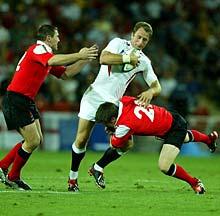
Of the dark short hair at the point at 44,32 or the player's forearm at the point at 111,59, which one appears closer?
the player's forearm at the point at 111,59

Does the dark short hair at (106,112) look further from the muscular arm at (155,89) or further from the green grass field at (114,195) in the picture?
the green grass field at (114,195)

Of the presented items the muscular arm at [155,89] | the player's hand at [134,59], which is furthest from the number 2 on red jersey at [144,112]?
the player's hand at [134,59]

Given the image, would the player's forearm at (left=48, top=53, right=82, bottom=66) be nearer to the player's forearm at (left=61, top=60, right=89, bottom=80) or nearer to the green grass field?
the player's forearm at (left=61, top=60, right=89, bottom=80)

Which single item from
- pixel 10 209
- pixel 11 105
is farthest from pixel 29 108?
pixel 10 209

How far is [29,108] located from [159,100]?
10.9 m

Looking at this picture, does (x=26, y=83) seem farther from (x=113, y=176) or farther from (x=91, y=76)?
(x=91, y=76)

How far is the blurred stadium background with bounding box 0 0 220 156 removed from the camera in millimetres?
22592

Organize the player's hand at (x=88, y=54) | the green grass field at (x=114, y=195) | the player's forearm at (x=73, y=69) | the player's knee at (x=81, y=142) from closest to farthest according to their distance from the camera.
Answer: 1. the green grass field at (x=114, y=195)
2. the player's hand at (x=88, y=54)
3. the player's knee at (x=81, y=142)
4. the player's forearm at (x=73, y=69)

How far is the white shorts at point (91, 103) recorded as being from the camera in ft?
40.3

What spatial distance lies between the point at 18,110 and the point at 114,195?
1837 mm

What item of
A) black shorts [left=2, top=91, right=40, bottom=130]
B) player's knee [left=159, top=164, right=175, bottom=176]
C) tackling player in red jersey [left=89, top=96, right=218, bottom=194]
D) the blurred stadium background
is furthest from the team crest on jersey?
the blurred stadium background

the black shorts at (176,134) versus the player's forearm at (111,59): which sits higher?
the player's forearm at (111,59)

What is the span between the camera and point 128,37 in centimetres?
2422

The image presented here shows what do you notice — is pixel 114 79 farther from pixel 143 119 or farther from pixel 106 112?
pixel 143 119
